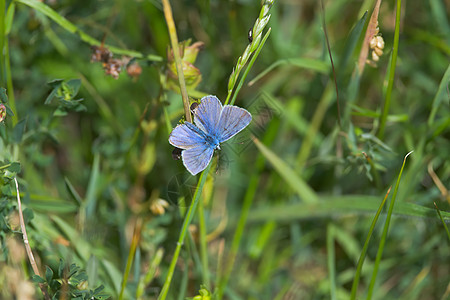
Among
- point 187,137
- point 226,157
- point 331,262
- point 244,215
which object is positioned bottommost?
point 331,262

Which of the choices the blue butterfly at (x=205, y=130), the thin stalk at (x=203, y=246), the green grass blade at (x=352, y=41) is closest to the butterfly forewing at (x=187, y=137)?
the blue butterfly at (x=205, y=130)

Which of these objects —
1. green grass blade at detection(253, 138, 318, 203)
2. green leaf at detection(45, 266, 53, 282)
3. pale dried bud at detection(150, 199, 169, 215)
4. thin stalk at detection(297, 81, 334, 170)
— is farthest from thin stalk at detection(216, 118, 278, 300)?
green leaf at detection(45, 266, 53, 282)

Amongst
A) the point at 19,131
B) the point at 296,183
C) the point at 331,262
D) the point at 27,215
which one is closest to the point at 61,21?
the point at 19,131

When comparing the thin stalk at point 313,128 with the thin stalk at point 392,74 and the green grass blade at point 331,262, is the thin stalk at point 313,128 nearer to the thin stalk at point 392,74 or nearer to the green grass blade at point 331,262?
the green grass blade at point 331,262

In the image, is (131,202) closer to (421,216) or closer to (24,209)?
(24,209)

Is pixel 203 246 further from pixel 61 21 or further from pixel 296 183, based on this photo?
pixel 61 21

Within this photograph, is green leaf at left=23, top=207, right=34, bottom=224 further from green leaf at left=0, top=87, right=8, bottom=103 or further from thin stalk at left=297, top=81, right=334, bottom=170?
thin stalk at left=297, top=81, right=334, bottom=170

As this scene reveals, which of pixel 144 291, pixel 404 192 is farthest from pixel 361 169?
pixel 144 291
